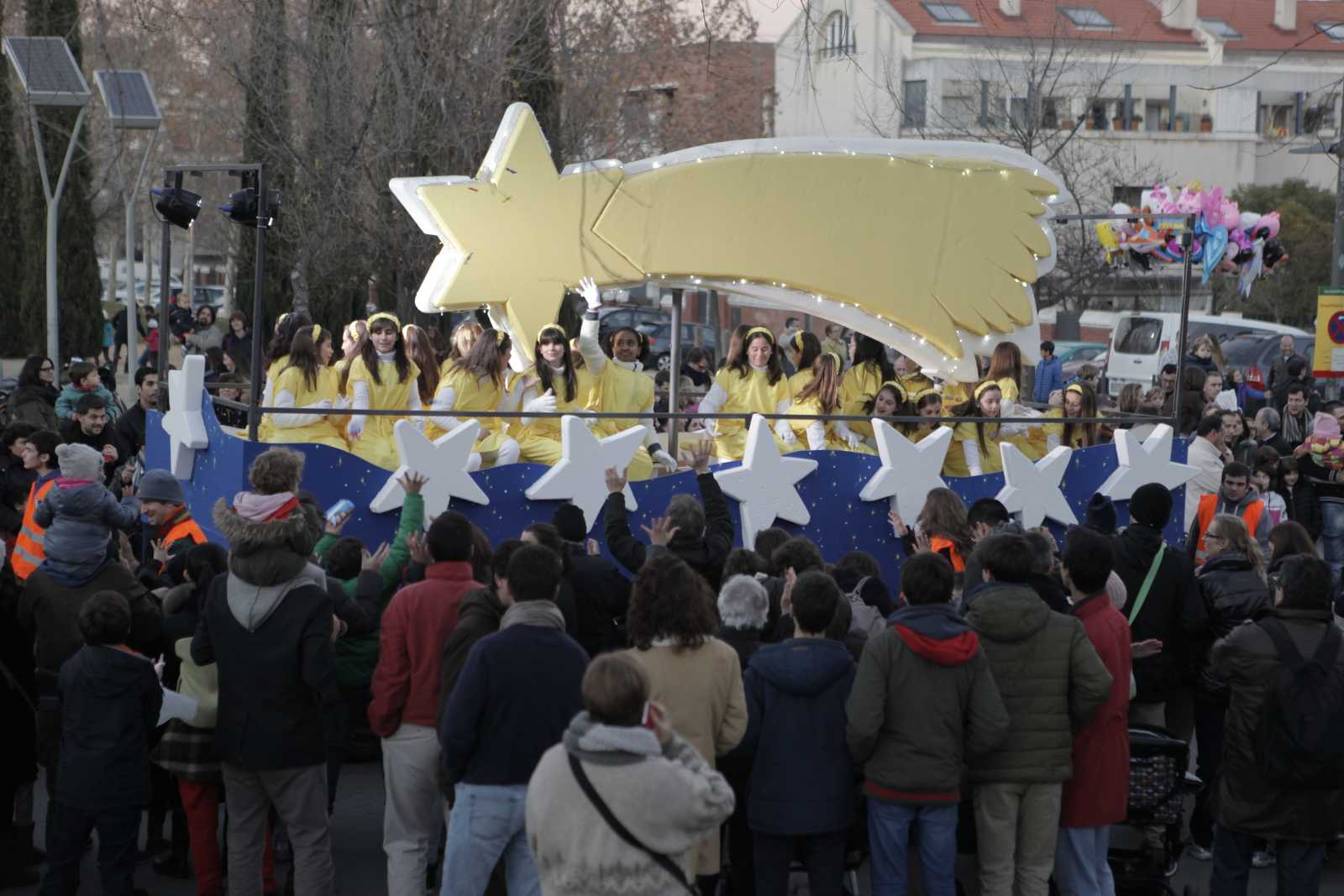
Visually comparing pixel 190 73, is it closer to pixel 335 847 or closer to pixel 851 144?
pixel 851 144

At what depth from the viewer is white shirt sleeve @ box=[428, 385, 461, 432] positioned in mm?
9797

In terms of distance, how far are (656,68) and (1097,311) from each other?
16329mm

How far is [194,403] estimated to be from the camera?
9531 millimetres

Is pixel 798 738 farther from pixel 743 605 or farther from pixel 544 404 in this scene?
pixel 544 404

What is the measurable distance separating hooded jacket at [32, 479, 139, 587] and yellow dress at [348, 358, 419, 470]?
3.21 m

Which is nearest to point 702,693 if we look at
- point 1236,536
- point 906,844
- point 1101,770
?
point 906,844

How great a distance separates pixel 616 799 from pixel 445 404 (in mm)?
6129

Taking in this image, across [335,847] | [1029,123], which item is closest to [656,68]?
[1029,123]

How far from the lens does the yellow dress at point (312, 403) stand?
9641 millimetres

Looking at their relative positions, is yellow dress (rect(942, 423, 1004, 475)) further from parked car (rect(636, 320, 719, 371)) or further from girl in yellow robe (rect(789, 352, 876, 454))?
parked car (rect(636, 320, 719, 371))

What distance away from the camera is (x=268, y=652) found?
5.68m

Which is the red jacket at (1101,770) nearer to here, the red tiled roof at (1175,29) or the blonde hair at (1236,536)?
the blonde hair at (1236,536)

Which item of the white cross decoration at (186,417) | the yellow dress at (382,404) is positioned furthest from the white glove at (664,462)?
the white cross decoration at (186,417)

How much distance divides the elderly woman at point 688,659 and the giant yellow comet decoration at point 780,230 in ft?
15.5
